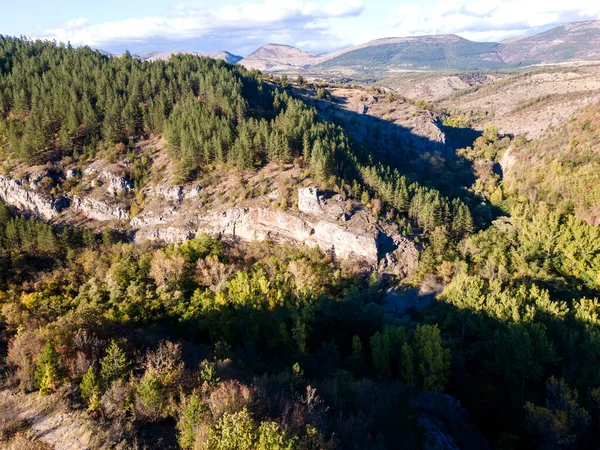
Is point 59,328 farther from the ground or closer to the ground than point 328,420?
farther from the ground

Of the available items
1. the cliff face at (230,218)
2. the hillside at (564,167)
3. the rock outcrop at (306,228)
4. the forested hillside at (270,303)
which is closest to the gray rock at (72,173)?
the forested hillside at (270,303)

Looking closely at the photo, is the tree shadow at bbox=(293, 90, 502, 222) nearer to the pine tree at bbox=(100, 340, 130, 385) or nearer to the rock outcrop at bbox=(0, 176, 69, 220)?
the rock outcrop at bbox=(0, 176, 69, 220)

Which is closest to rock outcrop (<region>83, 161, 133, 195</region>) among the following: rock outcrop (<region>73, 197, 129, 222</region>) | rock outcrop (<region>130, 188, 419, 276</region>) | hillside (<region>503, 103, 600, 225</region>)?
rock outcrop (<region>73, 197, 129, 222</region>)

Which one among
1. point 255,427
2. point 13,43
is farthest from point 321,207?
point 13,43

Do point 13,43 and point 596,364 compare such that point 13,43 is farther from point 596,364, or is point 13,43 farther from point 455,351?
point 596,364

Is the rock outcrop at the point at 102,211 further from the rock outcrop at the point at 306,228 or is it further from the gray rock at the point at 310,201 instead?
the gray rock at the point at 310,201

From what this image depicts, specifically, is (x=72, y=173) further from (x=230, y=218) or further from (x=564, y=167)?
(x=564, y=167)

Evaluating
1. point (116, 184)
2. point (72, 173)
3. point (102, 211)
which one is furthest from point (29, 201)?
point (116, 184)
